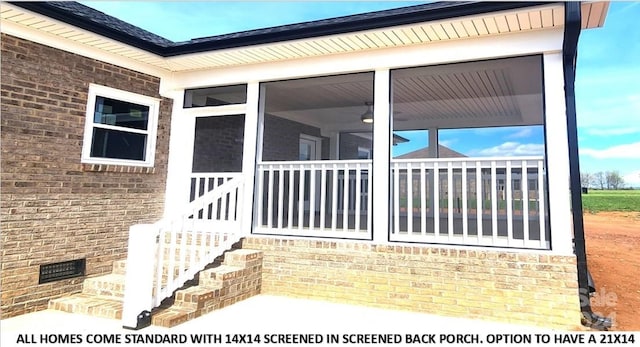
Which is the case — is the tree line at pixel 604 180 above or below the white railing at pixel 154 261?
above

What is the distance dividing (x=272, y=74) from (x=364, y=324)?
11.8 ft

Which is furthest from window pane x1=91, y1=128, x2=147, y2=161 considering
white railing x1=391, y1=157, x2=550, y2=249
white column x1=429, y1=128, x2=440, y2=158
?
white column x1=429, y1=128, x2=440, y2=158

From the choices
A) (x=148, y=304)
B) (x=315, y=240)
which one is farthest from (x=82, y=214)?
(x=315, y=240)

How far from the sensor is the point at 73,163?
5.02m

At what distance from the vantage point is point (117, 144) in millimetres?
5582

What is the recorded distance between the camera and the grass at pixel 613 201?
1911cm

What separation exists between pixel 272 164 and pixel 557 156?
11.9 feet

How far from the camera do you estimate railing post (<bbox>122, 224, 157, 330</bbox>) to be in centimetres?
388

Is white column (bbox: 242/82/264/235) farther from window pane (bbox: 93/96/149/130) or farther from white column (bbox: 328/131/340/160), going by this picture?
white column (bbox: 328/131/340/160)

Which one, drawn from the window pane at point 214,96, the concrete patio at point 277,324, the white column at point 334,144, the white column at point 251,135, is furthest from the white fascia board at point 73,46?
the white column at point 334,144

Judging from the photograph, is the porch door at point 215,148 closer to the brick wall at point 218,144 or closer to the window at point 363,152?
the brick wall at point 218,144

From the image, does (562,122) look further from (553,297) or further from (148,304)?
(148,304)

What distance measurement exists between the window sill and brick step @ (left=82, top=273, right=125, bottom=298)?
1.45 m

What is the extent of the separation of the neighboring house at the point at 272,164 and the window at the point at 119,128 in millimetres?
19
